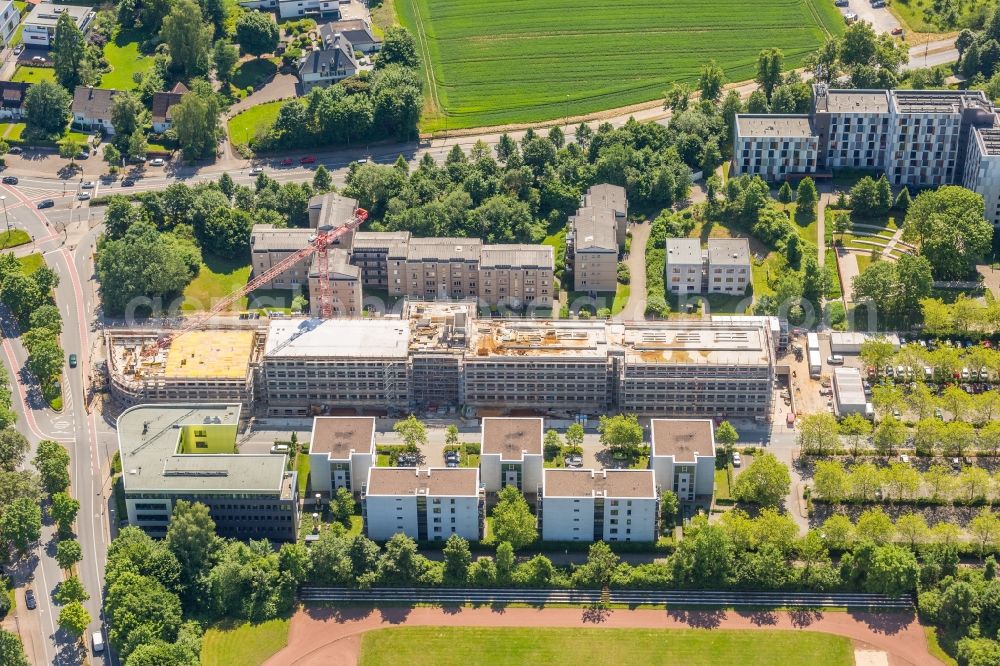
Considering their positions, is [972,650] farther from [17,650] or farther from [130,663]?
[17,650]

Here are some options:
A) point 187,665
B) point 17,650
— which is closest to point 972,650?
point 187,665

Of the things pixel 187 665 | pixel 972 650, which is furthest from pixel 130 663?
pixel 972 650

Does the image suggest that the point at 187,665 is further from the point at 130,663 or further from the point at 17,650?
the point at 17,650

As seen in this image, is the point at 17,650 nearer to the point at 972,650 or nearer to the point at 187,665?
the point at 187,665

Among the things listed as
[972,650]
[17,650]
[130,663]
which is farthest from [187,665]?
[972,650]
